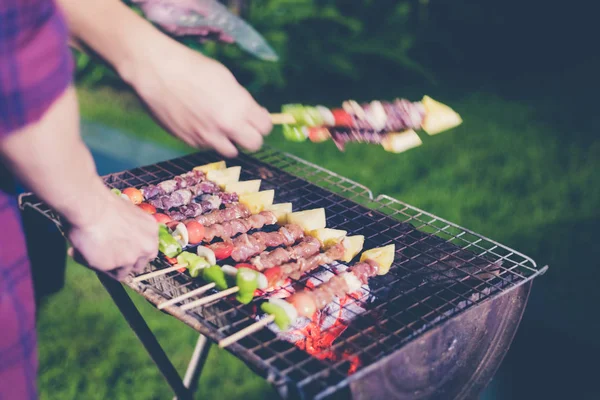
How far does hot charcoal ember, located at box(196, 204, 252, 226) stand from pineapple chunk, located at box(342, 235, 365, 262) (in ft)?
2.04

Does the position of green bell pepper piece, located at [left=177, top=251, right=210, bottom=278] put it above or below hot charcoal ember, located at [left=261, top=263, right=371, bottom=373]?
above

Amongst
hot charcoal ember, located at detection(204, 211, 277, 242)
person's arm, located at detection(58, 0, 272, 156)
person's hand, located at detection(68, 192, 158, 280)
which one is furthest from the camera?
hot charcoal ember, located at detection(204, 211, 277, 242)

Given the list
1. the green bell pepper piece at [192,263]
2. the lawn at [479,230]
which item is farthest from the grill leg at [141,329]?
the lawn at [479,230]

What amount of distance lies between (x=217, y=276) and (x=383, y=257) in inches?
30.4

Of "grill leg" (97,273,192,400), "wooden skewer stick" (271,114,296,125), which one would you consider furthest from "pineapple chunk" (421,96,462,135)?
"grill leg" (97,273,192,400)

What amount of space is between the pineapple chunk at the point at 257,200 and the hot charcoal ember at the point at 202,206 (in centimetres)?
10

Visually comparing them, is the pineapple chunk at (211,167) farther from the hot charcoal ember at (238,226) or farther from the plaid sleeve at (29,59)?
the plaid sleeve at (29,59)

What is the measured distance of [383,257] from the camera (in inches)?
108

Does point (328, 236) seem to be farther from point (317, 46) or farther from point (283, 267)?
point (317, 46)

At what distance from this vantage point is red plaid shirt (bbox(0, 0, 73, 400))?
4.36ft

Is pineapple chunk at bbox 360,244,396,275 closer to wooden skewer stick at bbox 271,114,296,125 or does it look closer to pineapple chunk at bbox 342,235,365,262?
pineapple chunk at bbox 342,235,365,262

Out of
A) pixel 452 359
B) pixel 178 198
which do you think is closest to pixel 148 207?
pixel 178 198

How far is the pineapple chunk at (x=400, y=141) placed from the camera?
2.59 metres

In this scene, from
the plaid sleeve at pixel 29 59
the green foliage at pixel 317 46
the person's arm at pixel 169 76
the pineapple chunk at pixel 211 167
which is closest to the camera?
the plaid sleeve at pixel 29 59
